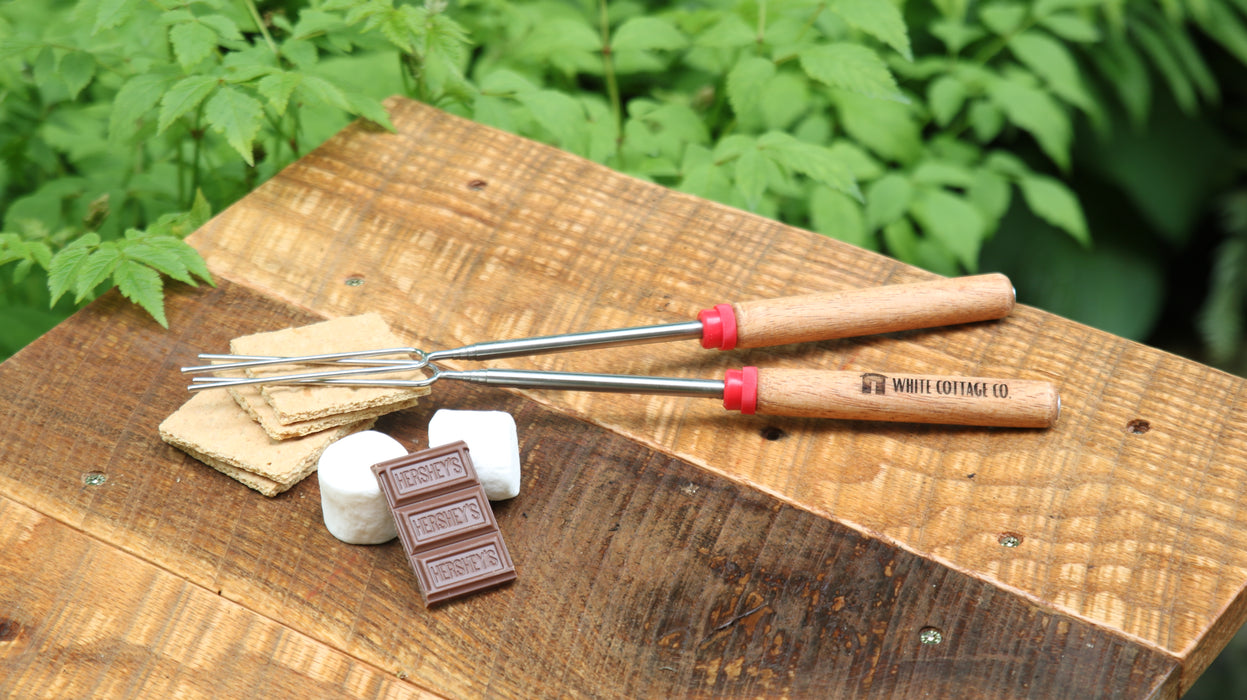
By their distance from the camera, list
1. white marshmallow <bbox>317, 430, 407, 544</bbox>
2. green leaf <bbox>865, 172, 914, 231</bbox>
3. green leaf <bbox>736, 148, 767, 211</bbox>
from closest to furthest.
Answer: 1. white marshmallow <bbox>317, 430, 407, 544</bbox>
2. green leaf <bbox>736, 148, 767, 211</bbox>
3. green leaf <bbox>865, 172, 914, 231</bbox>

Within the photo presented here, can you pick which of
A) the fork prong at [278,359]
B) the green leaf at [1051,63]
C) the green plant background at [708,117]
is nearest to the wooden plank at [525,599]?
the fork prong at [278,359]

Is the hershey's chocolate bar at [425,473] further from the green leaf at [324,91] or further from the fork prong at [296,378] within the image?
the green leaf at [324,91]

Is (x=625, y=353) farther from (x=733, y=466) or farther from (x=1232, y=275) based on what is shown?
(x=1232, y=275)

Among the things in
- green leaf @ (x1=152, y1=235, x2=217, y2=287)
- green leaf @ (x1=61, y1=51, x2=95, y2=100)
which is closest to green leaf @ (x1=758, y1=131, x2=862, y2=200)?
green leaf @ (x1=152, y1=235, x2=217, y2=287)

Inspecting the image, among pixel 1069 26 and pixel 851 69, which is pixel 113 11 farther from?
pixel 1069 26

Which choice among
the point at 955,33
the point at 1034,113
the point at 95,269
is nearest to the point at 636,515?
the point at 95,269

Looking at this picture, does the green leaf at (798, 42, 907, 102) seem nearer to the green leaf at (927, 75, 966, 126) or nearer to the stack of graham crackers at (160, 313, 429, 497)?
the green leaf at (927, 75, 966, 126)
